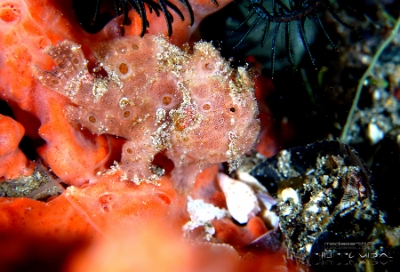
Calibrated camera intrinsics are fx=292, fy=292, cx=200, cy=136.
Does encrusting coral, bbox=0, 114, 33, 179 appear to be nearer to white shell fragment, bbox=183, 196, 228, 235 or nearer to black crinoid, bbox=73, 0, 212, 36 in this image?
black crinoid, bbox=73, 0, 212, 36

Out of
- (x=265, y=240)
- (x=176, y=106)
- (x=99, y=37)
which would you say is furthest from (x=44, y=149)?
(x=265, y=240)

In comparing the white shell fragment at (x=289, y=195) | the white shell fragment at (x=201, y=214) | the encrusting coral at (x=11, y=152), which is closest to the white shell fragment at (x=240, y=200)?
the white shell fragment at (x=201, y=214)

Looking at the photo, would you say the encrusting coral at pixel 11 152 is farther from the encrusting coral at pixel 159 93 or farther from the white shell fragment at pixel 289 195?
the white shell fragment at pixel 289 195

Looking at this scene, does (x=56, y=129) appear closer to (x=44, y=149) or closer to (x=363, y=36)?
(x=44, y=149)

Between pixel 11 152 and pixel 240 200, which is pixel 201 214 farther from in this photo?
pixel 11 152

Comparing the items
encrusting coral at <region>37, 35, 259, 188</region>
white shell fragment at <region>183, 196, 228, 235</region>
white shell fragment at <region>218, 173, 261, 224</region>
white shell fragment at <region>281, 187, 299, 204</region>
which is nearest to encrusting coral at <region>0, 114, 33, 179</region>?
encrusting coral at <region>37, 35, 259, 188</region>
